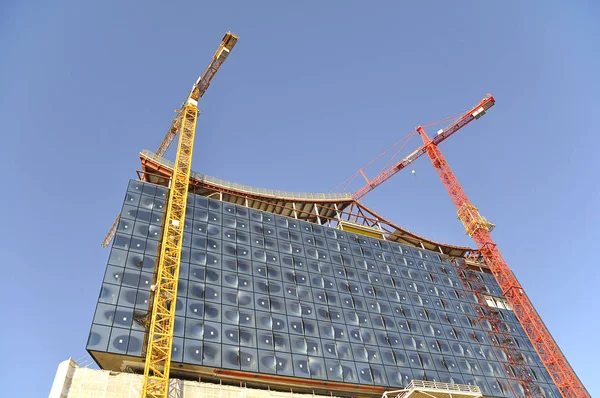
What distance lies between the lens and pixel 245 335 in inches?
2041

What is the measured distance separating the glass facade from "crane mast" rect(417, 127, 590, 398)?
1760mm

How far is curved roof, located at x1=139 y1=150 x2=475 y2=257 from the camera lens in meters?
67.1

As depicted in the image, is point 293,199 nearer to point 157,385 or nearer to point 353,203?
point 353,203

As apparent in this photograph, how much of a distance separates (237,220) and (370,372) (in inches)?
1005

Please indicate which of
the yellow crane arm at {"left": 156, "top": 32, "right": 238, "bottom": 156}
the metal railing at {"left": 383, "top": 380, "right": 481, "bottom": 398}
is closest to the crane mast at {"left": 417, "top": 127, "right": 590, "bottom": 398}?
the metal railing at {"left": 383, "top": 380, "right": 481, "bottom": 398}

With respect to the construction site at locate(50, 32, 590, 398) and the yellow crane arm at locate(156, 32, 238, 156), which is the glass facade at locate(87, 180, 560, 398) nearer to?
the construction site at locate(50, 32, 590, 398)

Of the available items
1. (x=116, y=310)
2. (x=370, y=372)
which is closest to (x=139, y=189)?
(x=116, y=310)

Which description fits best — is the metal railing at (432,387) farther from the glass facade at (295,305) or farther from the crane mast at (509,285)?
the crane mast at (509,285)

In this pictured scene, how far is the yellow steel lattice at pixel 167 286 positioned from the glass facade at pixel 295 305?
1732 mm

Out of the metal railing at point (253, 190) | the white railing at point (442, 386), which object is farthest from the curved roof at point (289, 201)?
the white railing at point (442, 386)

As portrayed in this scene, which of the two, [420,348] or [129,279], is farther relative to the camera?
[420,348]

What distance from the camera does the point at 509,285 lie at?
263ft

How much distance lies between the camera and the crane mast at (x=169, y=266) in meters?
43.2

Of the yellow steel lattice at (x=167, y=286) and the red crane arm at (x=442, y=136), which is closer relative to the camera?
the yellow steel lattice at (x=167, y=286)
